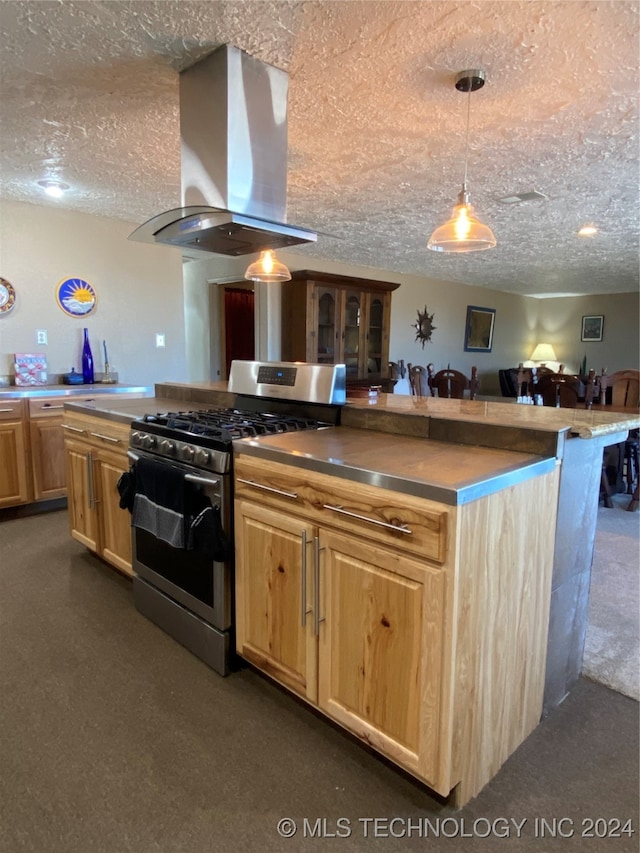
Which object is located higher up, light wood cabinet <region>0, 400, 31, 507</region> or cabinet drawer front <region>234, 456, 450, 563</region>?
cabinet drawer front <region>234, 456, 450, 563</region>

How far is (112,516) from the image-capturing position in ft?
8.37

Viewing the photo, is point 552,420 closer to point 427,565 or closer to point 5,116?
point 427,565

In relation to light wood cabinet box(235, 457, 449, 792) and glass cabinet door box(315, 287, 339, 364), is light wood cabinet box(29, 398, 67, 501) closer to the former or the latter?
light wood cabinet box(235, 457, 449, 792)

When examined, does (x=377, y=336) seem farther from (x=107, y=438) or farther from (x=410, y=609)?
(x=410, y=609)

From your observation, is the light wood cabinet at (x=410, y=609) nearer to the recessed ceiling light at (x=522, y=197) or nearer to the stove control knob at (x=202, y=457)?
the stove control knob at (x=202, y=457)

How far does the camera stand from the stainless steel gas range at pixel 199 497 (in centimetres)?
182

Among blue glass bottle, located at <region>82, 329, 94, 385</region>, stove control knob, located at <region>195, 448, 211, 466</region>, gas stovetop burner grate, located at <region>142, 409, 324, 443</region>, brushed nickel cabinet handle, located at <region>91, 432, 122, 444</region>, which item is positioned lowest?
brushed nickel cabinet handle, located at <region>91, 432, 122, 444</region>

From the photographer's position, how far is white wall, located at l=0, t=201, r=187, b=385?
12.3 ft

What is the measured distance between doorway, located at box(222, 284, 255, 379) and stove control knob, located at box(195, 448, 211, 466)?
176 inches

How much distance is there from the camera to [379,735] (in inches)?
56.7

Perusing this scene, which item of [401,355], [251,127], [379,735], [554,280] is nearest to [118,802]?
[379,735]

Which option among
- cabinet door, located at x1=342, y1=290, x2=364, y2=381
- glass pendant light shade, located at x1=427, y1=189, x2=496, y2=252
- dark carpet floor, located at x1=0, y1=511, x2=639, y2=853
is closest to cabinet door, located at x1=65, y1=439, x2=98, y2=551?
dark carpet floor, located at x1=0, y1=511, x2=639, y2=853

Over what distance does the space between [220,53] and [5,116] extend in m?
1.19

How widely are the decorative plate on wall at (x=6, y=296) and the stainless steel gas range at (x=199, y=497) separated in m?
2.21
